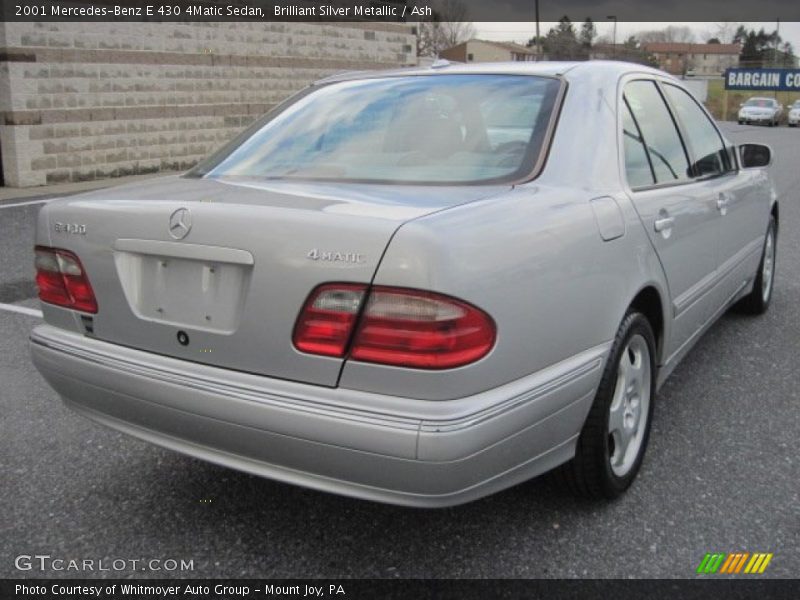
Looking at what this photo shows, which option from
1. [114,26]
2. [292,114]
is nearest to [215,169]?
[292,114]

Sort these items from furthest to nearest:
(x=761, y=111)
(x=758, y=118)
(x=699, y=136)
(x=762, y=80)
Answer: (x=762, y=80)
(x=758, y=118)
(x=761, y=111)
(x=699, y=136)

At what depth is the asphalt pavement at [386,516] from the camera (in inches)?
98.4

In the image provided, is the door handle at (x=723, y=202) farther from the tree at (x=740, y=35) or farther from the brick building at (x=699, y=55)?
the tree at (x=740, y=35)

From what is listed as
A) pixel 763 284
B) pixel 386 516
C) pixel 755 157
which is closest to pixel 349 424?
pixel 386 516

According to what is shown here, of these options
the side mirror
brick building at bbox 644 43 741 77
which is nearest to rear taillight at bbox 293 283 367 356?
the side mirror

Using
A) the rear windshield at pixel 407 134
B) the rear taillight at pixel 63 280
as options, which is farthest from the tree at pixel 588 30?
the rear taillight at pixel 63 280

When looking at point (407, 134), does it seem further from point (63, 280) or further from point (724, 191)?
point (724, 191)

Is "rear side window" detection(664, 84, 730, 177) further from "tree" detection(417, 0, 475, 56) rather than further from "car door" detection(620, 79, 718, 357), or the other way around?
"tree" detection(417, 0, 475, 56)

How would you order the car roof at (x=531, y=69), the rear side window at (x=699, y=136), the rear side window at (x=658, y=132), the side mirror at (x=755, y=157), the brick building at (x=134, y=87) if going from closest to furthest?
the car roof at (x=531, y=69) → the rear side window at (x=658, y=132) → the rear side window at (x=699, y=136) → the side mirror at (x=755, y=157) → the brick building at (x=134, y=87)

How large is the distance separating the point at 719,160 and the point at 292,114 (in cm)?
224

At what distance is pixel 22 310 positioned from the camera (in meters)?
5.46

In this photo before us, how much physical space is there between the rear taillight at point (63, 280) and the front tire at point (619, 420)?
1659 mm

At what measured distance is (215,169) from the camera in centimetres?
311

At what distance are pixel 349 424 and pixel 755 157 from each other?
3.40 meters
